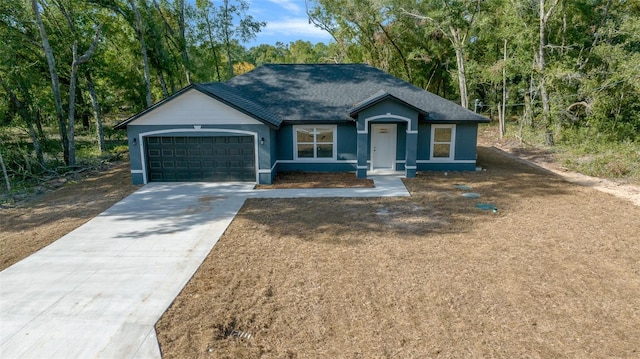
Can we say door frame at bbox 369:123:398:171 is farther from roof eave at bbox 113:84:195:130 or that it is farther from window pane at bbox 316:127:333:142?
roof eave at bbox 113:84:195:130

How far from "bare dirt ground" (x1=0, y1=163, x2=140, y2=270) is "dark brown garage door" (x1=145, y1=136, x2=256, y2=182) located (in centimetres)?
147

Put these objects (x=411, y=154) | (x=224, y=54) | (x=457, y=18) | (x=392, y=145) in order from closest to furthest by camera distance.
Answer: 1. (x=411, y=154)
2. (x=392, y=145)
3. (x=457, y=18)
4. (x=224, y=54)

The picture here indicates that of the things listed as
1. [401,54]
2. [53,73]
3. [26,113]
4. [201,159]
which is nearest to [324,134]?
[201,159]

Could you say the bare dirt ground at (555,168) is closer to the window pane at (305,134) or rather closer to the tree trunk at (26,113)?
the window pane at (305,134)

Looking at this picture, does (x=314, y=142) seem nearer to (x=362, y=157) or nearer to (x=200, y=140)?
(x=362, y=157)

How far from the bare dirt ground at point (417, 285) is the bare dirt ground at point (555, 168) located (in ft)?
→ 7.35

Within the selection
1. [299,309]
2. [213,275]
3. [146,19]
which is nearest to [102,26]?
[146,19]

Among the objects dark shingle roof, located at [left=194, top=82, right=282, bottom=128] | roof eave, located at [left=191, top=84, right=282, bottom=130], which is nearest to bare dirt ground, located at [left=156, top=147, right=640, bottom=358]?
roof eave, located at [left=191, top=84, right=282, bottom=130]

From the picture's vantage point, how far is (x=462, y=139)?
54.3 feet

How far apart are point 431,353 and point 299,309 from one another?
2.22 metres

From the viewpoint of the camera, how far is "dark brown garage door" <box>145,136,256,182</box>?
15.1 meters

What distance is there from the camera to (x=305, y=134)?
55.3 feet

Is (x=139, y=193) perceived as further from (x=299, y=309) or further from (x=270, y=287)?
(x=299, y=309)

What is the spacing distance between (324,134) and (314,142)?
581 mm
